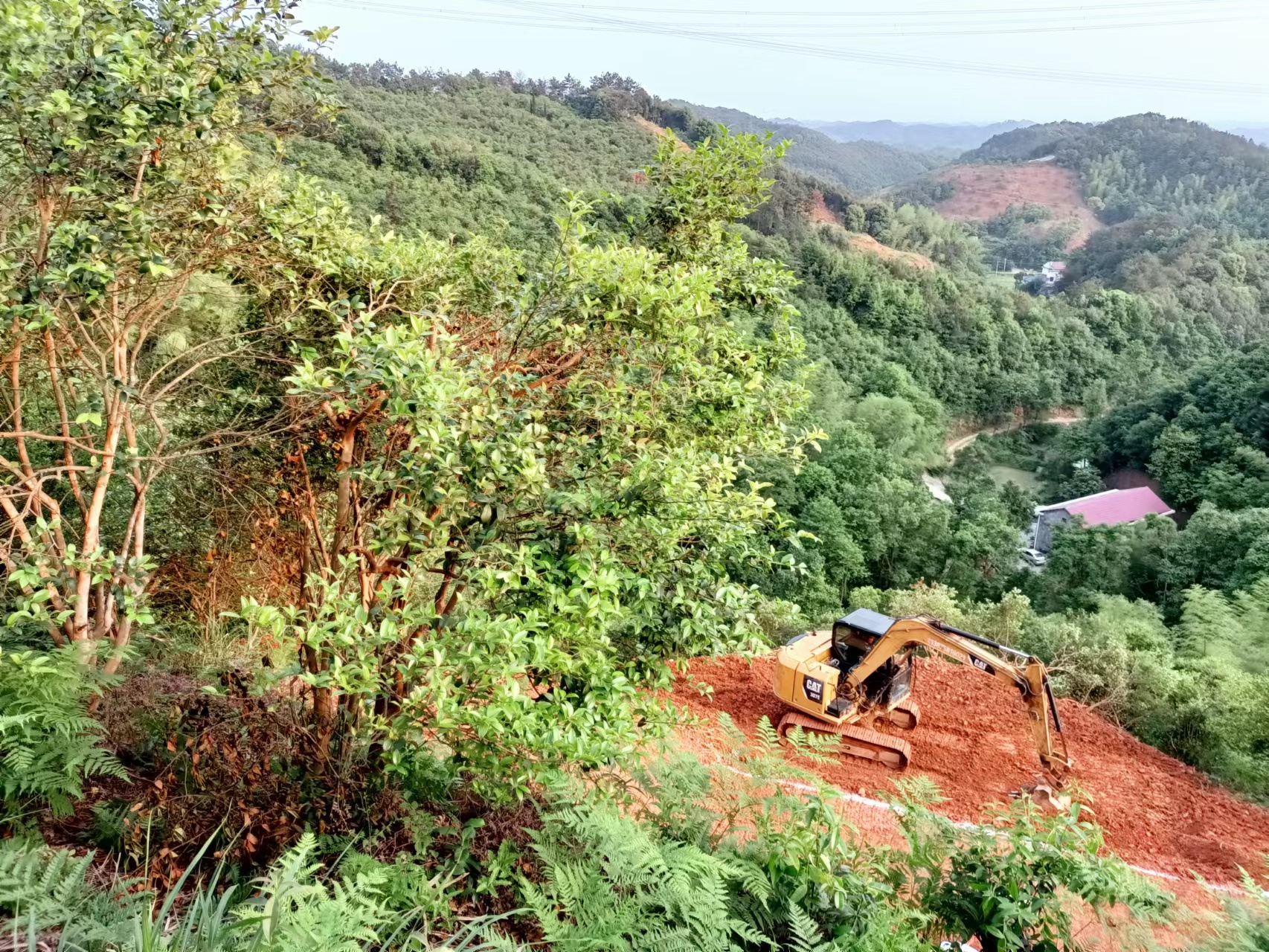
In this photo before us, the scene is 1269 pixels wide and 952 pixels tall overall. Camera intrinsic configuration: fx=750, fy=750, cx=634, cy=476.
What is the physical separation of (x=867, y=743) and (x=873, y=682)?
1.99 feet

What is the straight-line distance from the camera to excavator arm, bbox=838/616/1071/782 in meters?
6.38

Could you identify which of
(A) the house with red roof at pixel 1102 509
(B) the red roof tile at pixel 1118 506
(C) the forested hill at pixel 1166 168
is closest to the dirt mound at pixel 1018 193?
(C) the forested hill at pixel 1166 168

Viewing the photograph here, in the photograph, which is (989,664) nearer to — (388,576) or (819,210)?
(388,576)

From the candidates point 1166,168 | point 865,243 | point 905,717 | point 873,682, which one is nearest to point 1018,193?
point 1166,168

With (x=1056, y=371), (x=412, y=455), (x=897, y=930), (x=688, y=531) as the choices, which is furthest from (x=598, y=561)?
(x=1056, y=371)

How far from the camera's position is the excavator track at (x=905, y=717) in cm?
775

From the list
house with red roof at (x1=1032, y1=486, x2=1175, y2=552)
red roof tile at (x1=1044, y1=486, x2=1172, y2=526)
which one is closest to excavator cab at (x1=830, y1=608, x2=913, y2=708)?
house with red roof at (x1=1032, y1=486, x2=1175, y2=552)

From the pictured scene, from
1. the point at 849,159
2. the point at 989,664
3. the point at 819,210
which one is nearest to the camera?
the point at 989,664

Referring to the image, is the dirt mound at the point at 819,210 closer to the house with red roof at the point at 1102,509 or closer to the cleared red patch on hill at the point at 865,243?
the cleared red patch on hill at the point at 865,243

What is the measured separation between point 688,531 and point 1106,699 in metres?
7.41

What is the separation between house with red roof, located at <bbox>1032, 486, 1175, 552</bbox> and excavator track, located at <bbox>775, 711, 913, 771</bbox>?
25075 mm

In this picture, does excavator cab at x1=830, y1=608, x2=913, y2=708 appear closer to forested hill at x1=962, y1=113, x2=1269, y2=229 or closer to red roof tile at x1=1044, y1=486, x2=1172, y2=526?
red roof tile at x1=1044, y1=486, x2=1172, y2=526

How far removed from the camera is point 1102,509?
101 ft

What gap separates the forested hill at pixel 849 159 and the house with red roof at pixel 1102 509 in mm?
53221
